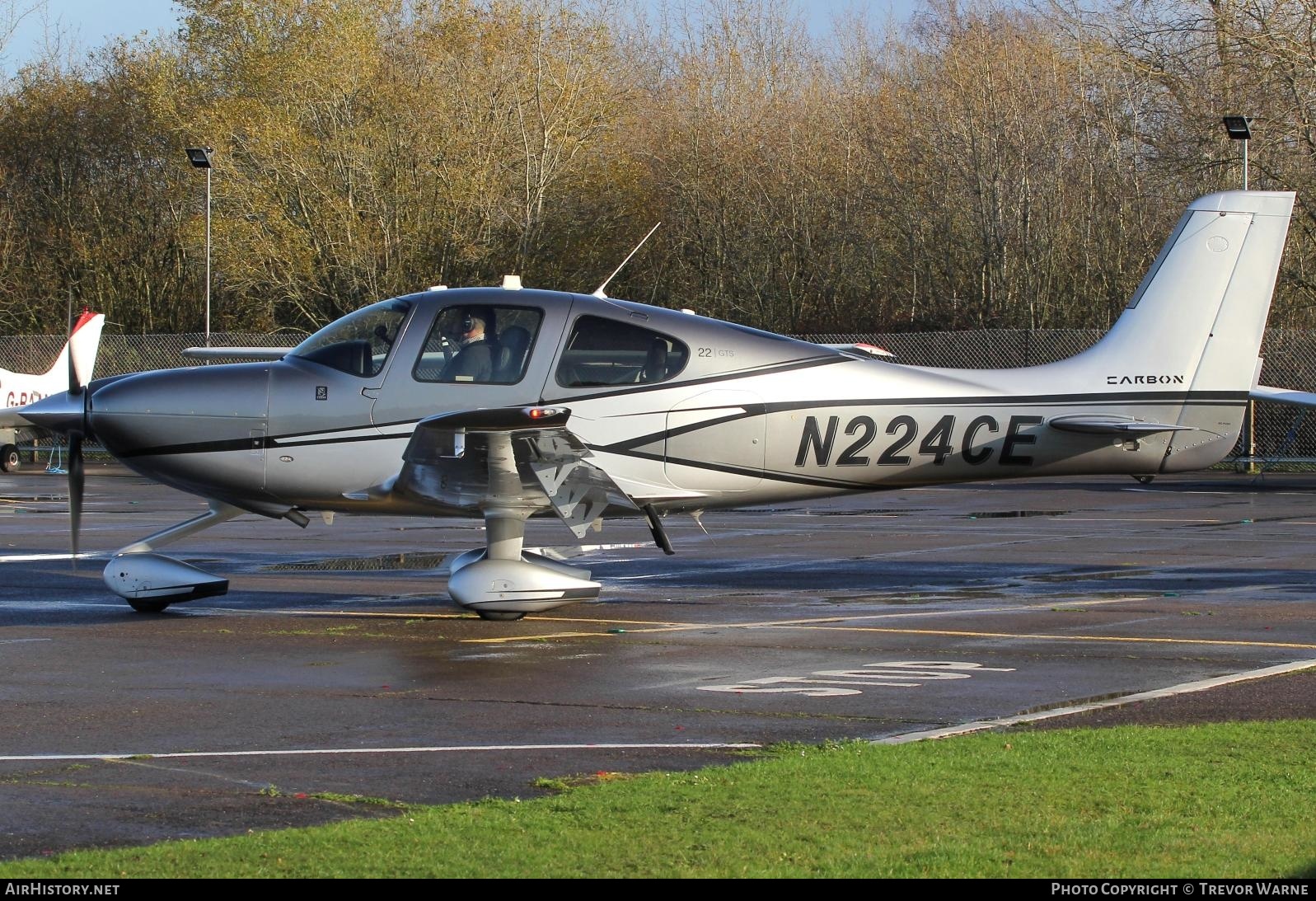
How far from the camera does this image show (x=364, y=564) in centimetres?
1698

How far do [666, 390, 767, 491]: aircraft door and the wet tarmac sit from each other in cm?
116

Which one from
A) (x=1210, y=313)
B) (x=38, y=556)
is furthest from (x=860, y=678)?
(x=38, y=556)

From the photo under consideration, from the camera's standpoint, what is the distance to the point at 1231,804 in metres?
6.10

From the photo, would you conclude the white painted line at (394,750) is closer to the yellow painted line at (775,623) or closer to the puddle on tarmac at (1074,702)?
the puddle on tarmac at (1074,702)

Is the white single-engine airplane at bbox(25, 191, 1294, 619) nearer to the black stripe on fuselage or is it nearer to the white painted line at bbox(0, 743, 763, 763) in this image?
the black stripe on fuselage

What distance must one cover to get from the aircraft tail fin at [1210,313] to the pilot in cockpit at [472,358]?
5.22 metres

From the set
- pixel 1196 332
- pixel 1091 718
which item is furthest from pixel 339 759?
pixel 1196 332

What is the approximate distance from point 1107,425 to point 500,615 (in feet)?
17.6

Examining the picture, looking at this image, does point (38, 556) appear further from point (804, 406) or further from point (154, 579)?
point (804, 406)

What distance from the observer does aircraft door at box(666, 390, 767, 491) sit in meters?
13.0

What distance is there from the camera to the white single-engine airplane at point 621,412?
1248 cm

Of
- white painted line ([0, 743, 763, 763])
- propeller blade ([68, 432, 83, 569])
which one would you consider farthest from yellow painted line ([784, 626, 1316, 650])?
propeller blade ([68, 432, 83, 569])

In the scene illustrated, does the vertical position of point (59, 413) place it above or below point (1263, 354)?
below

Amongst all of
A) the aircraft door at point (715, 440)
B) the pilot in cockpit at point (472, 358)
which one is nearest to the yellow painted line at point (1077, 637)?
the aircraft door at point (715, 440)
